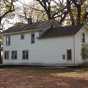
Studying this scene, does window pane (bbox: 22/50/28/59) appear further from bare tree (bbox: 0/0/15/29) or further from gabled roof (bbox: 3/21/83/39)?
bare tree (bbox: 0/0/15/29)

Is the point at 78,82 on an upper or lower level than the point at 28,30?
lower

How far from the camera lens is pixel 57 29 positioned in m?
48.8

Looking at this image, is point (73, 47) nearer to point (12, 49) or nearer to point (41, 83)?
point (12, 49)

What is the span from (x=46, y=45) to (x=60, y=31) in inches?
113

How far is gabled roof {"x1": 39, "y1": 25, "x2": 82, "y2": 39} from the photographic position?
145 ft

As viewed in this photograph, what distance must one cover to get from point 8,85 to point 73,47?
22906 mm

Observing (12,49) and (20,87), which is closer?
(20,87)

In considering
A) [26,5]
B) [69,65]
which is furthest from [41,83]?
[26,5]

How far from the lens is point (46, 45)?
1850 inches

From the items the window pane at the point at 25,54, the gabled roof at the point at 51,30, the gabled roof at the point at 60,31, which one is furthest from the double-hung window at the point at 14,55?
the gabled roof at the point at 60,31

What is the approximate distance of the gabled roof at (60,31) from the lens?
44094 mm

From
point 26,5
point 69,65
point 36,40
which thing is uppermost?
point 26,5

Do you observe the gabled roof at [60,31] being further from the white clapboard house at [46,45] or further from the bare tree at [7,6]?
the bare tree at [7,6]

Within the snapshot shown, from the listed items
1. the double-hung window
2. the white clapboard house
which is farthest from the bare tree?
the double-hung window
